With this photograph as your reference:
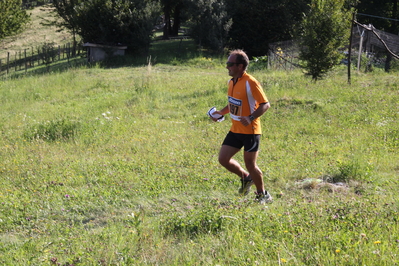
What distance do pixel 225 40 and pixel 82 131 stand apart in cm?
2313

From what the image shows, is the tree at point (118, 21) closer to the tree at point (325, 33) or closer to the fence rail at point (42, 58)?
the fence rail at point (42, 58)

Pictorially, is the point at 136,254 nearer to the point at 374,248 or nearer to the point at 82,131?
the point at 374,248

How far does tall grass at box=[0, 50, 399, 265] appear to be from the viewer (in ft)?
13.0

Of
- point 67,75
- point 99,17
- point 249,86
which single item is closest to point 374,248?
point 249,86

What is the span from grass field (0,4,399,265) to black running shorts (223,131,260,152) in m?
0.72

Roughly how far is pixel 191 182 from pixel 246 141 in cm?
173

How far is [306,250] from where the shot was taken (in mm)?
3730

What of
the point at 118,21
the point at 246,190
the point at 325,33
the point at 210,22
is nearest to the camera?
the point at 246,190

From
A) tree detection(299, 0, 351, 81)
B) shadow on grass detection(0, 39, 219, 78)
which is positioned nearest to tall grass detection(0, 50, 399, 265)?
tree detection(299, 0, 351, 81)

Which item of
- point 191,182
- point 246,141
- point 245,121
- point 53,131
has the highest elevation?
point 245,121

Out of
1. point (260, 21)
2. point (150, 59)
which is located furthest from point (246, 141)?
point (260, 21)

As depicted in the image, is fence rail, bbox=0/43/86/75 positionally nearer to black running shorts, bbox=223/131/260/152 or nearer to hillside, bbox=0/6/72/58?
hillside, bbox=0/6/72/58

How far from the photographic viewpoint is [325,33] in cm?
1617

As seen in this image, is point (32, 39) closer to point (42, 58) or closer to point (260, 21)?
point (42, 58)
